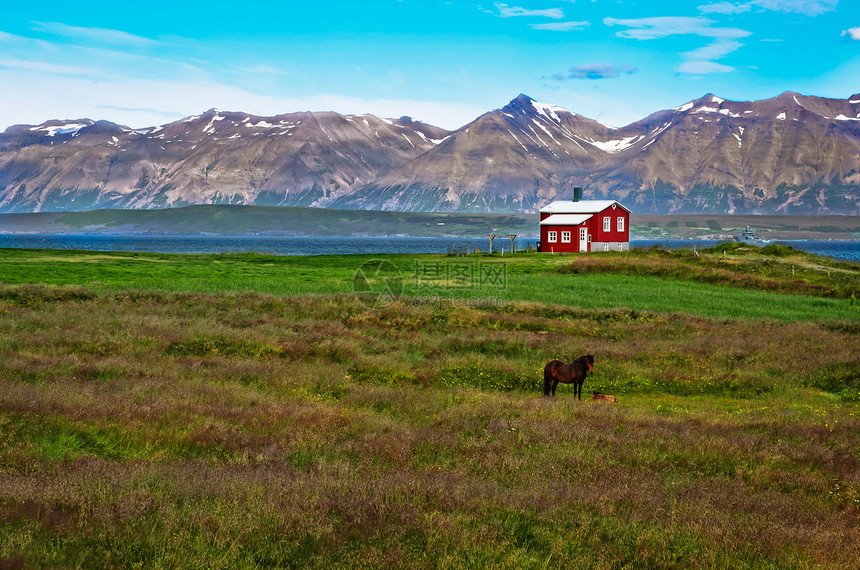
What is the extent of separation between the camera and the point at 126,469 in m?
9.05

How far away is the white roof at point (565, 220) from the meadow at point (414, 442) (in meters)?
71.0

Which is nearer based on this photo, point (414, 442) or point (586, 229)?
point (414, 442)

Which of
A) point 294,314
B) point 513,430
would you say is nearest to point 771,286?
point 294,314

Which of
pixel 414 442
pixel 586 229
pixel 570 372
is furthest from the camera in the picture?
pixel 586 229

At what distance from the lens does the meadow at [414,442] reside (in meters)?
7.01

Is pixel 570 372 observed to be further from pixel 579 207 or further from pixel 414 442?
pixel 579 207

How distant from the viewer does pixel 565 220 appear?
340 ft

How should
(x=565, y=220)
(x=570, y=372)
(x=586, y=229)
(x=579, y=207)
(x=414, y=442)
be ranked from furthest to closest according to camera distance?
(x=579, y=207) < (x=565, y=220) < (x=586, y=229) < (x=570, y=372) < (x=414, y=442)

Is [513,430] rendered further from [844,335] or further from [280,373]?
[844,335]

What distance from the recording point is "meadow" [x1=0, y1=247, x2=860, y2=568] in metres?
7.01

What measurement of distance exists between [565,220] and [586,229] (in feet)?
11.9

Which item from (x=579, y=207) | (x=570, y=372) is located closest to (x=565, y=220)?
(x=579, y=207)

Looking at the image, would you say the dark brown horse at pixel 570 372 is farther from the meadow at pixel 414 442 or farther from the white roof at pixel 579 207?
the white roof at pixel 579 207

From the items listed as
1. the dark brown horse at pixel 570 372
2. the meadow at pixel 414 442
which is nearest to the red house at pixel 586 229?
the meadow at pixel 414 442
